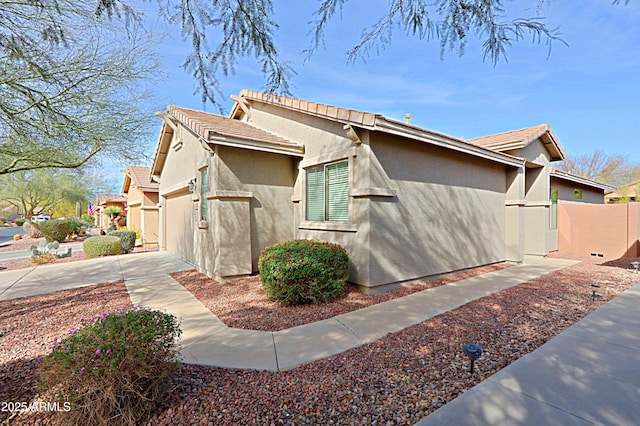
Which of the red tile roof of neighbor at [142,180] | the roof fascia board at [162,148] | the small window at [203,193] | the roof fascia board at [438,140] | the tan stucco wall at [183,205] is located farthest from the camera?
the red tile roof of neighbor at [142,180]

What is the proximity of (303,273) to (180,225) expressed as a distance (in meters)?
8.24

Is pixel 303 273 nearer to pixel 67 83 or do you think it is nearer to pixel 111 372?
pixel 111 372

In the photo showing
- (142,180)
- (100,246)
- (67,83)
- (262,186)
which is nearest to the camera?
(67,83)

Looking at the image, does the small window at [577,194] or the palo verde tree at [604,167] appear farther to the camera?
the palo verde tree at [604,167]

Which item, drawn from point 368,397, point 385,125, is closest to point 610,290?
point 385,125

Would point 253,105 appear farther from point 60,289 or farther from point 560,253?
point 560,253

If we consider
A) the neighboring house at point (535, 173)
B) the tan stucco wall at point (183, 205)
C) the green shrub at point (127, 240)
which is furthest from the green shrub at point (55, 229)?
the neighboring house at point (535, 173)

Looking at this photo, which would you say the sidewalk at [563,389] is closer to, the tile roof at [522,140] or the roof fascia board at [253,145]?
the roof fascia board at [253,145]

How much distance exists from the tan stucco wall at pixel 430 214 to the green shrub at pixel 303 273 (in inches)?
36.5

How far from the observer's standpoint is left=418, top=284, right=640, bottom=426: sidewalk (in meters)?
2.59

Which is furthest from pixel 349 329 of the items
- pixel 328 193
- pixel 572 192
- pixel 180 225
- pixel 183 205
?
pixel 572 192

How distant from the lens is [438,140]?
7.32m

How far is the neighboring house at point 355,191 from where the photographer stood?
21.5 feet

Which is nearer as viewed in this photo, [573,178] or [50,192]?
[573,178]
